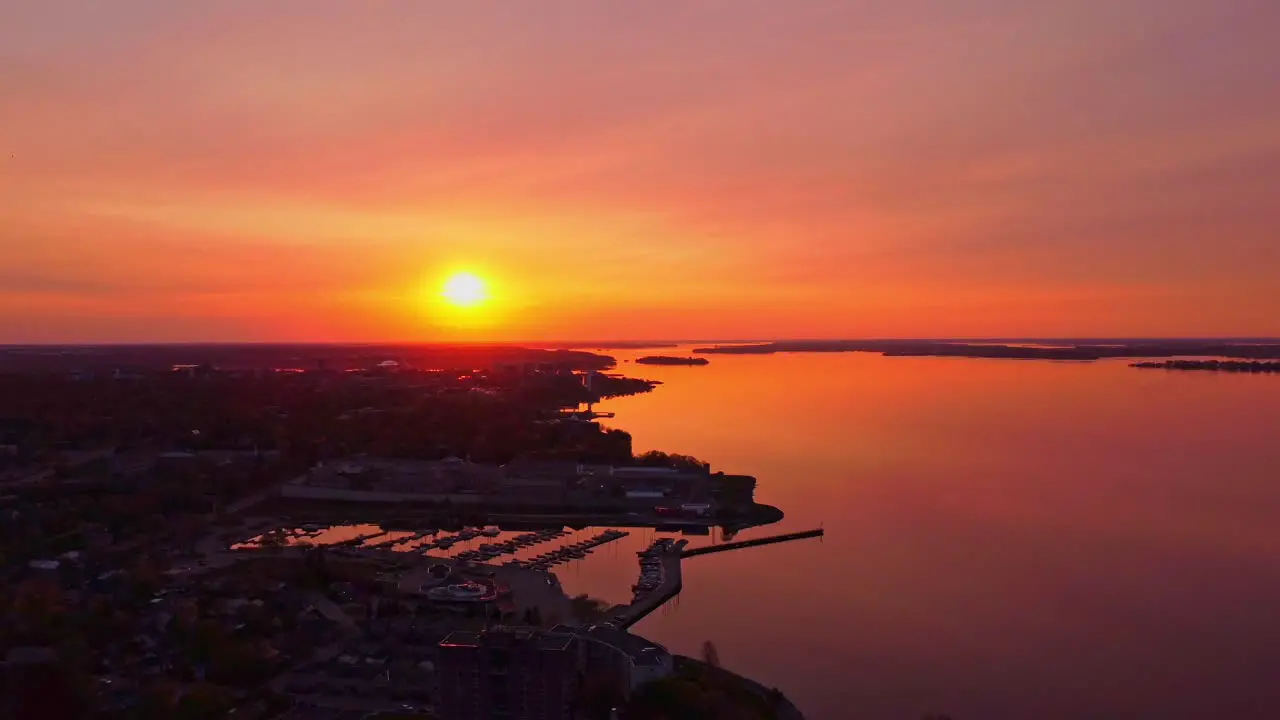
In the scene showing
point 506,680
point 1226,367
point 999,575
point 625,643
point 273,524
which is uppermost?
point 1226,367

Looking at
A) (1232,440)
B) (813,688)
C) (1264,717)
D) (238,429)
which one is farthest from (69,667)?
(1232,440)

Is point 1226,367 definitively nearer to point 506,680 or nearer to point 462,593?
point 462,593

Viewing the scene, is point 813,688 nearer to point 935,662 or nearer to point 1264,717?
point 935,662

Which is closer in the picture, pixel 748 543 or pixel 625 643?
pixel 625 643

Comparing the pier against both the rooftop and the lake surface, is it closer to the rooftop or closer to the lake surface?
the lake surface

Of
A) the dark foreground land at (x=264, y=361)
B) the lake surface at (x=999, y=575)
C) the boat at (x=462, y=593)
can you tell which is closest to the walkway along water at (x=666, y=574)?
the lake surface at (x=999, y=575)

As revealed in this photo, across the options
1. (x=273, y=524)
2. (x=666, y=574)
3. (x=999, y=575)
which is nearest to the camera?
(x=999, y=575)

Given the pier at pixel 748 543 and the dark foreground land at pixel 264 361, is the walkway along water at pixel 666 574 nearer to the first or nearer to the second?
the pier at pixel 748 543

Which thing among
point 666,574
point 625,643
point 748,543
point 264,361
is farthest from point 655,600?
point 264,361
